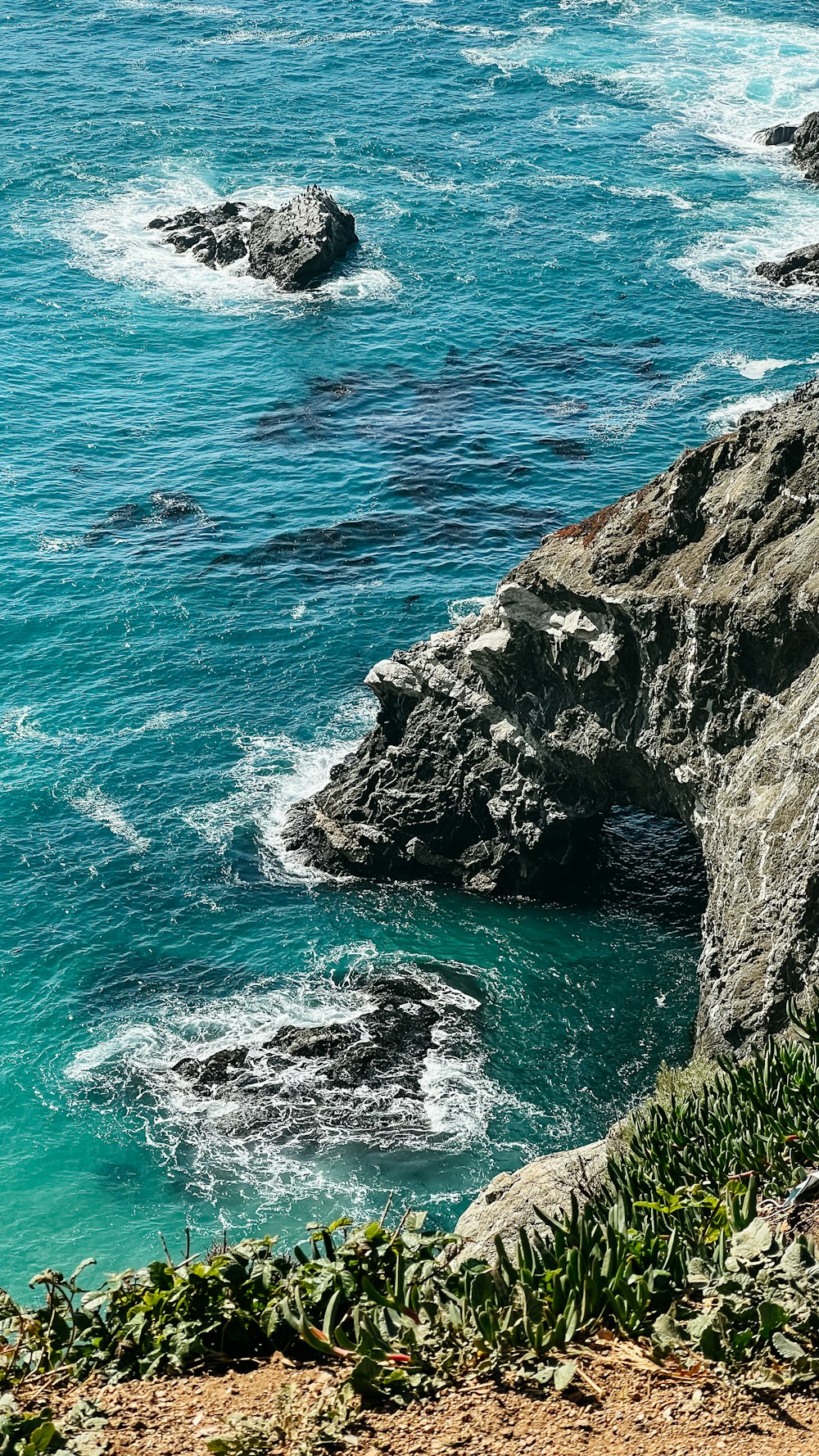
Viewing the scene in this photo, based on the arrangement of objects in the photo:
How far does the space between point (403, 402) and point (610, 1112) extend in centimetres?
4465

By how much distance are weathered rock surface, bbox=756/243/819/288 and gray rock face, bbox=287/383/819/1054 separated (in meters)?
40.9

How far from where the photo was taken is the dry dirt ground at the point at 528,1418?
40.4 feet

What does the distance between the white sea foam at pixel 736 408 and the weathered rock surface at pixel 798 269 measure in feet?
46.6

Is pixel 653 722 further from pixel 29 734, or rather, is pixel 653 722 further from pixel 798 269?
pixel 798 269

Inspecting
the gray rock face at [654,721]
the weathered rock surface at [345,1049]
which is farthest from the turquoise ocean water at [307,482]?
the gray rock face at [654,721]

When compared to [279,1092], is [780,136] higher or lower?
higher

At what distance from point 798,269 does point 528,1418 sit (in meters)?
77.0

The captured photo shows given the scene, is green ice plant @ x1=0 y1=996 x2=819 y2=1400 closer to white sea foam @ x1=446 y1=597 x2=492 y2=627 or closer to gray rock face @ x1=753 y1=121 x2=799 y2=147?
white sea foam @ x1=446 y1=597 x2=492 y2=627

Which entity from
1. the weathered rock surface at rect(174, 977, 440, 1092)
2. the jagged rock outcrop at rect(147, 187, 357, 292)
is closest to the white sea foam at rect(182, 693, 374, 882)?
the weathered rock surface at rect(174, 977, 440, 1092)

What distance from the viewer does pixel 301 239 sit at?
3243 inches

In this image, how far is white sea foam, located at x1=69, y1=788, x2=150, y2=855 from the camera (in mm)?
45469

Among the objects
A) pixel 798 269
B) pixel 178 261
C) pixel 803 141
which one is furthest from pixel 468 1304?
pixel 803 141

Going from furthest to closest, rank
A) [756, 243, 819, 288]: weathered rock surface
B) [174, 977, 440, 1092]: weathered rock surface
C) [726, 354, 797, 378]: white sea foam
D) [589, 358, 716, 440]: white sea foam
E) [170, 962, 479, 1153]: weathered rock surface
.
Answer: [756, 243, 819, 288]: weathered rock surface, [726, 354, 797, 378]: white sea foam, [589, 358, 716, 440]: white sea foam, [174, 977, 440, 1092]: weathered rock surface, [170, 962, 479, 1153]: weathered rock surface

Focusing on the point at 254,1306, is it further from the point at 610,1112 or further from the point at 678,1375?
the point at 610,1112
